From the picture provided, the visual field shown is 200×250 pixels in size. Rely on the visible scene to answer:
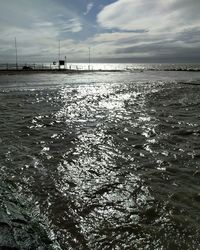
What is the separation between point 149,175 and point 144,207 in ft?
6.15

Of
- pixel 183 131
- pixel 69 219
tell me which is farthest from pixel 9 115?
pixel 69 219

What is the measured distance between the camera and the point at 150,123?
15.2 m

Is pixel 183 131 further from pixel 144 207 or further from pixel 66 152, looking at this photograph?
pixel 144 207

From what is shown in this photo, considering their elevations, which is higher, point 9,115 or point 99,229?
point 9,115

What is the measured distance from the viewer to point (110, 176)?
8.45m

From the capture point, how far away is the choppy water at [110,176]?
5.86 m

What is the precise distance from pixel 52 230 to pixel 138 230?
179cm

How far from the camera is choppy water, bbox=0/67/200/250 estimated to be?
586cm

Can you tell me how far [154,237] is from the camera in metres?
5.69

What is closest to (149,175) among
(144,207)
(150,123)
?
(144,207)

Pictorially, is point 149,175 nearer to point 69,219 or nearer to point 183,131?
point 69,219

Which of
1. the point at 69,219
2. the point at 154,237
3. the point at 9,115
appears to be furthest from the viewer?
the point at 9,115

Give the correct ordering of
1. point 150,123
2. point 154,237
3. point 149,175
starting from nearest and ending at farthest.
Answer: point 154,237, point 149,175, point 150,123

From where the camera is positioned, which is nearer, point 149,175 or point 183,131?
point 149,175
